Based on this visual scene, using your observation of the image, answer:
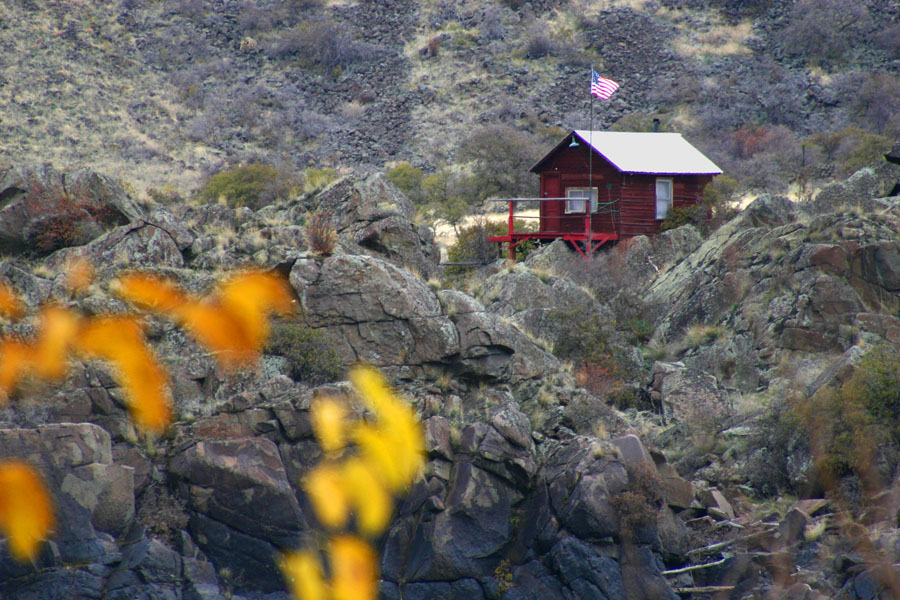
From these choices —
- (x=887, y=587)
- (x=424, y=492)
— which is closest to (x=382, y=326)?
(x=424, y=492)

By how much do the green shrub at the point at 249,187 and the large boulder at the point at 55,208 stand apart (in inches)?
560

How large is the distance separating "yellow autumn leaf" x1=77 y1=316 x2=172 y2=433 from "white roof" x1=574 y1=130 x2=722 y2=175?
26336 mm

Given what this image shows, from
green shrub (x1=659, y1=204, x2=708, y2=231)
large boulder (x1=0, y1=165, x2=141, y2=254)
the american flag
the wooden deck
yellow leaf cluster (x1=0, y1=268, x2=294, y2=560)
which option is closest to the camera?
yellow leaf cluster (x1=0, y1=268, x2=294, y2=560)

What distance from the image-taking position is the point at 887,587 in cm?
1636

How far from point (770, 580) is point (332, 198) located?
47.9 ft

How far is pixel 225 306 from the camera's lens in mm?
21234

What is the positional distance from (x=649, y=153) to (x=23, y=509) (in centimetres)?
3402

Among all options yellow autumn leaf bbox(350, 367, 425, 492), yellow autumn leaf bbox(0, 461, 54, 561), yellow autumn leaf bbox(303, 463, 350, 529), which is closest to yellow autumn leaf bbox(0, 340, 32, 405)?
yellow autumn leaf bbox(0, 461, 54, 561)

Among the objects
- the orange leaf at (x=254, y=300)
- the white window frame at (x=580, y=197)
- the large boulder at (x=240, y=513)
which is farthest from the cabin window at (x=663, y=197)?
the large boulder at (x=240, y=513)

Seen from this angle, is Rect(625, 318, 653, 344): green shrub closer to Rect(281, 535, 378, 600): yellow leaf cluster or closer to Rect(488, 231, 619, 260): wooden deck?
Rect(488, 231, 619, 260): wooden deck

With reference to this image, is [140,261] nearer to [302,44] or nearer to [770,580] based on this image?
[770,580]

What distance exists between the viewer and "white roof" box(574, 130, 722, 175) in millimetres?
42625

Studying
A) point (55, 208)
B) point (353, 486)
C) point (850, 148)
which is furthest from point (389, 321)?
point (850, 148)

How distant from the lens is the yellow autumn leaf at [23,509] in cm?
1700
